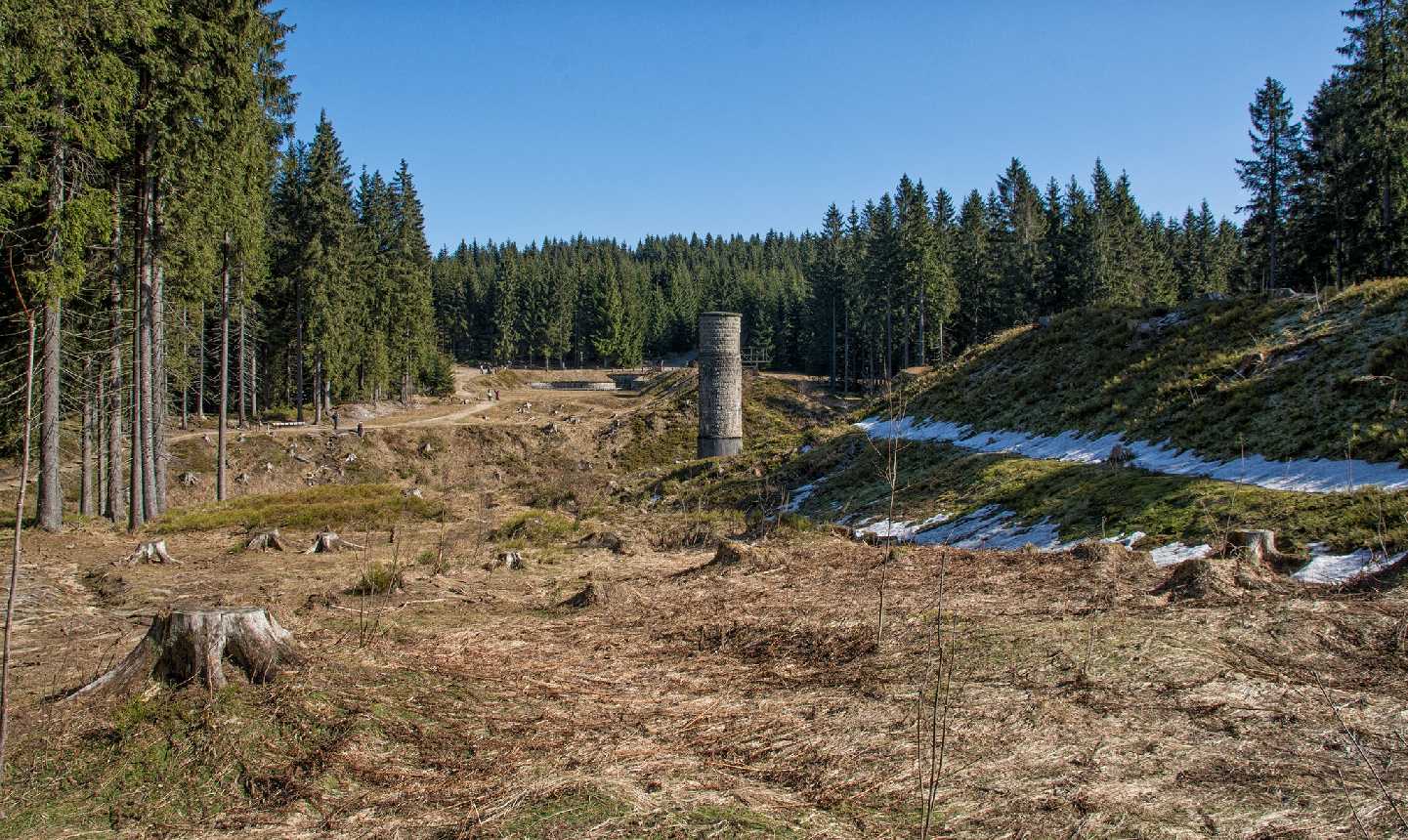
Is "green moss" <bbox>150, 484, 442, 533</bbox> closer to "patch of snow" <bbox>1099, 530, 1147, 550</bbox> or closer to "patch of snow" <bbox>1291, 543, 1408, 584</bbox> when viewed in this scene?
"patch of snow" <bbox>1099, 530, 1147, 550</bbox>

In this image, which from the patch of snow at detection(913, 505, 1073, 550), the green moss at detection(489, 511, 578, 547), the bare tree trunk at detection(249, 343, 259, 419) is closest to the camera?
the patch of snow at detection(913, 505, 1073, 550)

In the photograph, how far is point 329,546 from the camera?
1467cm

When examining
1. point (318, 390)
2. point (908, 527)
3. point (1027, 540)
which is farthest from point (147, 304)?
point (318, 390)

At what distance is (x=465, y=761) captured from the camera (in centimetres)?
470

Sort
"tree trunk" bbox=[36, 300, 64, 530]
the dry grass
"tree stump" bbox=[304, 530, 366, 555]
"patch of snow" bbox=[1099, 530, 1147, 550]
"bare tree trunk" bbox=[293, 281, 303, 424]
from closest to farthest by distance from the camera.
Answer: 1. the dry grass
2. "patch of snow" bbox=[1099, 530, 1147, 550]
3. "tree stump" bbox=[304, 530, 366, 555]
4. "tree trunk" bbox=[36, 300, 64, 530]
5. "bare tree trunk" bbox=[293, 281, 303, 424]

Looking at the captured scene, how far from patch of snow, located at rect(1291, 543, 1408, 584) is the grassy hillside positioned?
11.3 feet

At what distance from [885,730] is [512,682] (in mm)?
2836

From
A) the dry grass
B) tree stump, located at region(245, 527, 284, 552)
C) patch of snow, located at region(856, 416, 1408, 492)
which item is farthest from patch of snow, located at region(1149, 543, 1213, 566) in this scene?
tree stump, located at region(245, 527, 284, 552)

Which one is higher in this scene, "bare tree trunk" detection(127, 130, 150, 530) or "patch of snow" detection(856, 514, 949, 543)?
"bare tree trunk" detection(127, 130, 150, 530)

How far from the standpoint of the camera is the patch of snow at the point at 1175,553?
9.96m

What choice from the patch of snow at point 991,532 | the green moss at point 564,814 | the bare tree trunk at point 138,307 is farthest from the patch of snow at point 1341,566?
the bare tree trunk at point 138,307

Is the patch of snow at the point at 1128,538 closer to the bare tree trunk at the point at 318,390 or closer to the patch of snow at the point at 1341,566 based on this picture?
the patch of snow at the point at 1341,566

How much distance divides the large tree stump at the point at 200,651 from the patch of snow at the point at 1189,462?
192 inches

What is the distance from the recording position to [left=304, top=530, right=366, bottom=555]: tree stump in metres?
14.6
